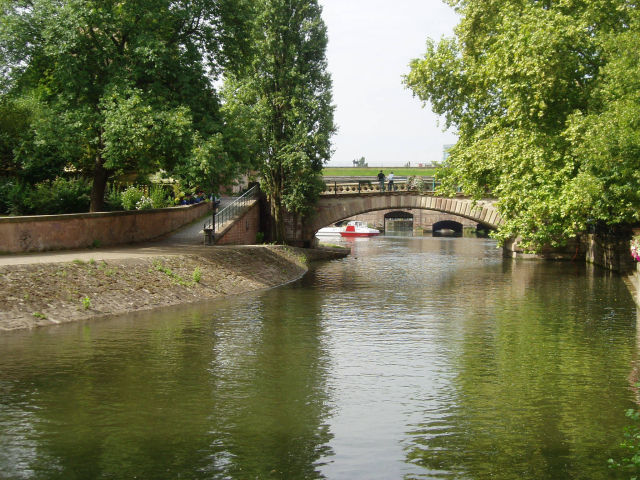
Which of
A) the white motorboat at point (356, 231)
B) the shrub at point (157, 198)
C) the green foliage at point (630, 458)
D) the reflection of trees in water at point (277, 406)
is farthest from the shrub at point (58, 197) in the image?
the white motorboat at point (356, 231)

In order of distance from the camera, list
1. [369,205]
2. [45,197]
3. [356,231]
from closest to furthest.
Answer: [45,197], [369,205], [356,231]

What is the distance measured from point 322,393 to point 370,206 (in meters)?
36.2

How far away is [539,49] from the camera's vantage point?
91.9 ft

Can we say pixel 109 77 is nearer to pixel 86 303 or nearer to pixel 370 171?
pixel 86 303

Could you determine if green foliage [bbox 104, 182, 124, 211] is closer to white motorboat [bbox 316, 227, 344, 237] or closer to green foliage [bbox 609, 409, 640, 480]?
A: green foliage [bbox 609, 409, 640, 480]

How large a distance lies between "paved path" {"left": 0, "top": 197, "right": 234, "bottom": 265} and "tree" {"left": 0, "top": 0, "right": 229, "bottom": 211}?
3.21m

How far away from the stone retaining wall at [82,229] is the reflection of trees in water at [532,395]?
1400 cm

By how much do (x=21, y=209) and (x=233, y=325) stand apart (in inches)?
587

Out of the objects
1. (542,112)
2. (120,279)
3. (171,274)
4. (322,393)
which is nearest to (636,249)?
(542,112)

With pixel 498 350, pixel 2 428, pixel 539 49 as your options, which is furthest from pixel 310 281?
pixel 2 428

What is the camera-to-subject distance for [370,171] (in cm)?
9044

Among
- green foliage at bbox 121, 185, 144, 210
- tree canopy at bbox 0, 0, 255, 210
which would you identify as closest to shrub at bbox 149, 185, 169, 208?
green foliage at bbox 121, 185, 144, 210

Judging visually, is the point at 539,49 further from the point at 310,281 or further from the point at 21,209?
the point at 21,209

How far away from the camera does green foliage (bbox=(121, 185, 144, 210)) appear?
3432 centimetres
